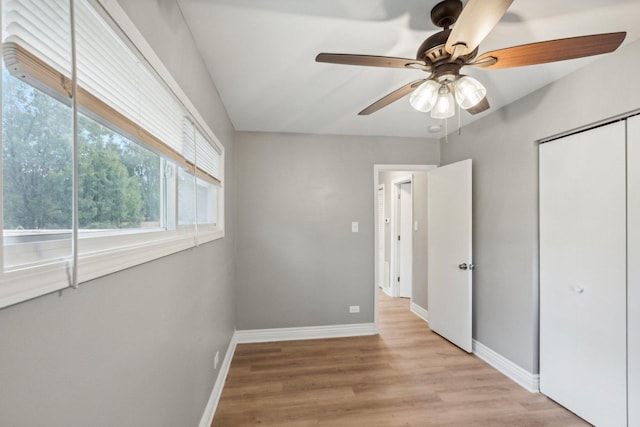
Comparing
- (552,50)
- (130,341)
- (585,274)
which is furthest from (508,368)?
(130,341)

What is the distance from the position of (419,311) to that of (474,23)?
372cm

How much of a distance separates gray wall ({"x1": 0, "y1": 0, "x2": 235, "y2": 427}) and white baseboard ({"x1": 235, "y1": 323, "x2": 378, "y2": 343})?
3.96 ft

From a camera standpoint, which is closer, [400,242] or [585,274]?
[585,274]

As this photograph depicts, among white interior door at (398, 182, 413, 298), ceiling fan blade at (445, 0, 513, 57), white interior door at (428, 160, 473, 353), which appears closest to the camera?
ceiling fan blade at (445, 0, 513, 57)

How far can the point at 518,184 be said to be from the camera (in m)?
2.37

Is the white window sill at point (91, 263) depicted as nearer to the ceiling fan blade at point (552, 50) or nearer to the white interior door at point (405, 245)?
the ceiling fan blade at point (552, 50)

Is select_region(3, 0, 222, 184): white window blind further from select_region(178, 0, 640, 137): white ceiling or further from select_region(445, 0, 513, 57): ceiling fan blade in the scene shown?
select_region(445, 0, 513, 57): ceiling fan blade

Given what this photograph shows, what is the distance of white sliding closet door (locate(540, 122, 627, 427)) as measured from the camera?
1.72 meters

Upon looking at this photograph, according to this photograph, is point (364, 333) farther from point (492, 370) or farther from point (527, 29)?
point (527, 29)

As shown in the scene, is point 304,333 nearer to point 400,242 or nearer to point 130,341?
point 400,242

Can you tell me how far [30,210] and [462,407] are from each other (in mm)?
2670

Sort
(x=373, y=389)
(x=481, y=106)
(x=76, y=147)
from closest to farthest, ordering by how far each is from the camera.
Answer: (x=76, y=147) → (x=481, y=106) → (x=373, y=389)

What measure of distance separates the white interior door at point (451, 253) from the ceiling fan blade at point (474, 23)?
6.31 feet

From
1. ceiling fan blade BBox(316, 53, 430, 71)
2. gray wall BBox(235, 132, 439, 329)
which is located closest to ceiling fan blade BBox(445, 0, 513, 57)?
ceiling fan blade BBox(316, 53, 430, 71)
